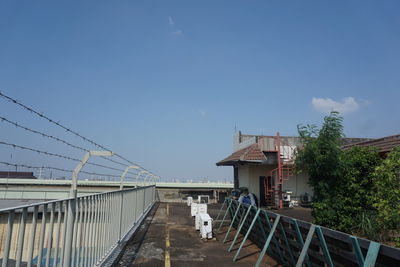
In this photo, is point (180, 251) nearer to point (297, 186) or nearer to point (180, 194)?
point (297, 186)

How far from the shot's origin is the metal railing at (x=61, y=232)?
2.79m

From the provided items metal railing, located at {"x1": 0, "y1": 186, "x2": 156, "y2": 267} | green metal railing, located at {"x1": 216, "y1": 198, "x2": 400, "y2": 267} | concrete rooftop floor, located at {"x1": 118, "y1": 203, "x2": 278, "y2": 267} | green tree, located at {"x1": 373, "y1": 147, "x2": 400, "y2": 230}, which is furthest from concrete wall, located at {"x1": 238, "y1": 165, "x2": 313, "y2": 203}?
metal railing, located at {"x1": 0, "y1": 186, "x2": 156, "y2": 267}

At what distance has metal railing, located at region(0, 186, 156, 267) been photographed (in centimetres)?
279

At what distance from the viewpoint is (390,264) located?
3.61m

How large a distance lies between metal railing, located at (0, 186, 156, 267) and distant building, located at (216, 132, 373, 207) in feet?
42.0

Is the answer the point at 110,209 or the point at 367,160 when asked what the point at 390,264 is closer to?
the point at 110,209

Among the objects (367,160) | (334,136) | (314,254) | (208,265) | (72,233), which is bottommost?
(208,265)

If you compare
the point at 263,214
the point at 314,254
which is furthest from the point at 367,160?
the point at 314,254

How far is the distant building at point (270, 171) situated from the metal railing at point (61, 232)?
12.8 metres

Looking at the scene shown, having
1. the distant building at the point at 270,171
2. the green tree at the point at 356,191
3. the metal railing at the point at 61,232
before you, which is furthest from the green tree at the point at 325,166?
the distant building at the point at 270,171

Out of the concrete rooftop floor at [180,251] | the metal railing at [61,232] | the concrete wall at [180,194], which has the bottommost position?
the concrete rooftop floor at [180,251]

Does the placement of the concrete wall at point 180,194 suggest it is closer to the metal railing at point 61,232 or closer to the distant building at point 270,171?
the distant building at point 270,171

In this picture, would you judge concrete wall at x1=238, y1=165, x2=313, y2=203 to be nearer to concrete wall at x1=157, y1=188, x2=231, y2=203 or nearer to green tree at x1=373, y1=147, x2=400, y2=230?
concrete wall at x1=157, y1=188, x2=231, y2=203

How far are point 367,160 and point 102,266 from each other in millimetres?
7791
